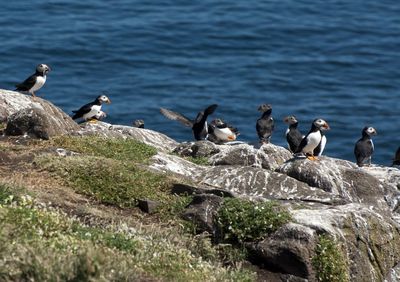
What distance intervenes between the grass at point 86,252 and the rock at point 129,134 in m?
6.07

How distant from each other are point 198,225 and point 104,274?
4.38 meters

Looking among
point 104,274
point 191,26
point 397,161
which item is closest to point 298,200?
point 104,274

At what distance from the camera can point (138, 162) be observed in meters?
17.4

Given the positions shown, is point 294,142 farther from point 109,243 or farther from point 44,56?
point 44,56

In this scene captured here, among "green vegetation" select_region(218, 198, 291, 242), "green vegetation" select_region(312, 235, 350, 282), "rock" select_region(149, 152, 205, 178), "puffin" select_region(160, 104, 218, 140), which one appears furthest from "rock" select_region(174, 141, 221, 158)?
"green vegetation" select_region(312, 235, 350, 282)

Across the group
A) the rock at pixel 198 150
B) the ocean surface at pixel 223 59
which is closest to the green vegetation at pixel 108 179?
the rock at pixel 198 150

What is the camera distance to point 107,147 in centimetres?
1794

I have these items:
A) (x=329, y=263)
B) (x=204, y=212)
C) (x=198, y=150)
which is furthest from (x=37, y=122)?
(x=329, y=263)

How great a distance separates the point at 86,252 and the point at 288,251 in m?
4.39

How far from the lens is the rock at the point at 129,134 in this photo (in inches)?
774

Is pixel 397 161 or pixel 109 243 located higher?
pixel 109 243

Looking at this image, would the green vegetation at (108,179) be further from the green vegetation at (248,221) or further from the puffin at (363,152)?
the puffin at (363,152)

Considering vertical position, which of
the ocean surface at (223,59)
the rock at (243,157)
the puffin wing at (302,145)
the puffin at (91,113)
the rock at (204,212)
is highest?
the rock at (204,212)

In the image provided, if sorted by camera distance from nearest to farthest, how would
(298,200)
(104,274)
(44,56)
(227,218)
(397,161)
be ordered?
(104,274) → (227,218) → (298,200) → (397,161) → (44,56)
